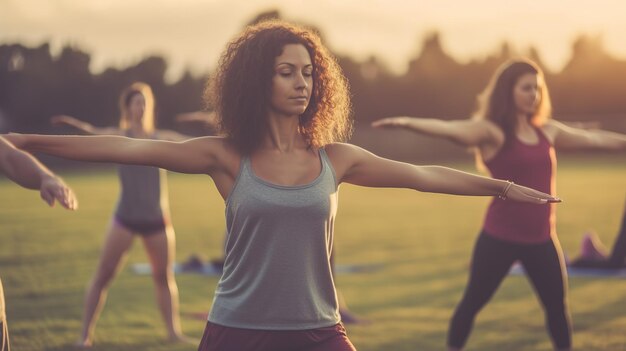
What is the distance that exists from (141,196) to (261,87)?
171 inches

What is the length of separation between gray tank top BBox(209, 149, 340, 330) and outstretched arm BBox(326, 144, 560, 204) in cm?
27

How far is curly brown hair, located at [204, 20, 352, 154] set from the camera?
368cm

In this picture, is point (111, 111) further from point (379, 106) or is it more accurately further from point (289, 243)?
point (289, 243)

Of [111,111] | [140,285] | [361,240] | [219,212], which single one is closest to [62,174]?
[111,111]

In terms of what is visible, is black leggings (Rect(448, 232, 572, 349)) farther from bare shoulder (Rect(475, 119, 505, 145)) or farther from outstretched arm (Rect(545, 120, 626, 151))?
outstretched arm (Rect(545, 120, 626, 151))

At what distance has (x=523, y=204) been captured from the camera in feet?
20.7

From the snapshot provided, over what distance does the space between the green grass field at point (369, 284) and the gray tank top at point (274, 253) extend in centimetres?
418

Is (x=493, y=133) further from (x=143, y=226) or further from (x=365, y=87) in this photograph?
(x=365, y=87)

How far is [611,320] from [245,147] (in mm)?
6394

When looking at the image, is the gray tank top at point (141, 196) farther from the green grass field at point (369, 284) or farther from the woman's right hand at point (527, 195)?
the woman's right hand at point (527, 195)

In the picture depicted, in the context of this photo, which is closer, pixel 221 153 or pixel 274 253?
pixel 274 253

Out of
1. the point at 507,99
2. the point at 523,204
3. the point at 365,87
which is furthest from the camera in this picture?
the point at 365,87

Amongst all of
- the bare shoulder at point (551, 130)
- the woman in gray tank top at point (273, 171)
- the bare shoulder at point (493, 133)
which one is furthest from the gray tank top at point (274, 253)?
the bare shoulder at point (551, 130)

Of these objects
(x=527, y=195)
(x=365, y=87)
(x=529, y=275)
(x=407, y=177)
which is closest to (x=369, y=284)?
(x=529, y=275)
